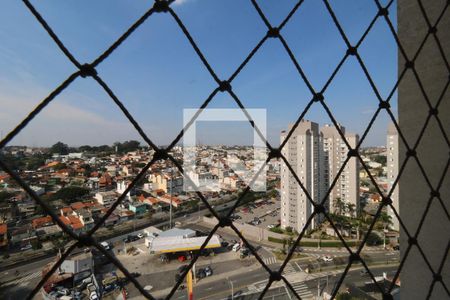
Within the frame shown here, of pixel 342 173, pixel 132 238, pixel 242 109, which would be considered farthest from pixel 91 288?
pixel 342 173

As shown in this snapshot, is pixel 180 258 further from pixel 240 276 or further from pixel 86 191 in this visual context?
pixel 86 191

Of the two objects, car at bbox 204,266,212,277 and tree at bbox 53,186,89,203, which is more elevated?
tree at bbox 53,186,89,203

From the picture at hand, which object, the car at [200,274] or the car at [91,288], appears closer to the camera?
the car at [91,288]

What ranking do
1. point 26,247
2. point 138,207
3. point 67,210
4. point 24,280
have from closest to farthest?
1. point 24,280
2. point 26,247
3. point 67,210
4. point 138,207

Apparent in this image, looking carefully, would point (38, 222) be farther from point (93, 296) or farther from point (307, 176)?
point (307, 176)

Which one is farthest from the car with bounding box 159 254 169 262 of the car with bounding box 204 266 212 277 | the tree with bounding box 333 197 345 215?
the tree with bounding box 333 197 345 215

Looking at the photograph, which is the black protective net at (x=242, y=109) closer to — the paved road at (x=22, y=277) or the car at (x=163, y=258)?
the paved road at (x=22, y=277)

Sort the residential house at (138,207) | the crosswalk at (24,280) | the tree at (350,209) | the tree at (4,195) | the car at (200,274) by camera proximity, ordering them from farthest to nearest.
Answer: the residential house at (138,207) < the tree at (350,209) < the tree at (4,195) < the car at (200,274) < the crosswalk at (24,280)

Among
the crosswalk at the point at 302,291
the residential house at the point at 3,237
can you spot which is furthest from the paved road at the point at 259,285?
the residential house at the point at 3,237

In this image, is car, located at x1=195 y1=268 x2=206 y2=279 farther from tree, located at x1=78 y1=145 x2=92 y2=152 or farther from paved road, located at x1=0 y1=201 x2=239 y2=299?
tree, located at x1=78 y1=145 x2=92 y2=152
